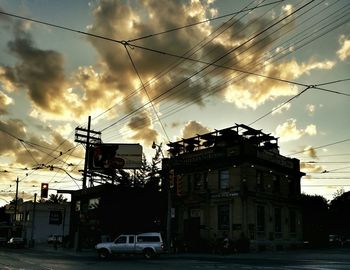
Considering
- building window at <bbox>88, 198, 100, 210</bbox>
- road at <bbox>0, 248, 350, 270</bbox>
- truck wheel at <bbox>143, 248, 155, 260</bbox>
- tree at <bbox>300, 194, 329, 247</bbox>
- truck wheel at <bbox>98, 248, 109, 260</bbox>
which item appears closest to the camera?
road at <bbox>0, 248, 350, 270</bbox>

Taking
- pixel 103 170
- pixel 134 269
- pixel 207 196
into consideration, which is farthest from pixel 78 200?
pixel 134 269

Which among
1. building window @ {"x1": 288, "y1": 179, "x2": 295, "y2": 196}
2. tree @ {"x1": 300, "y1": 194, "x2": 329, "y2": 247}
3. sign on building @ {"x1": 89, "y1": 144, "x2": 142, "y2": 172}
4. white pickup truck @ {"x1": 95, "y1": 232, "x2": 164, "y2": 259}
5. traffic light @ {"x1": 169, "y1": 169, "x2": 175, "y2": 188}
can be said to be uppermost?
sign on building @ {"x1": 89, "y1": 144, "x2": 142, "y2": 172}

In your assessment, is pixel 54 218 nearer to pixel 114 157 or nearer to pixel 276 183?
pixel 114 157

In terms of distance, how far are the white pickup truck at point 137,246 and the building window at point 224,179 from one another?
14.3m

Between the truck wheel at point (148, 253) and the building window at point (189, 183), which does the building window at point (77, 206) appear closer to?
the building window at point (189, 183)

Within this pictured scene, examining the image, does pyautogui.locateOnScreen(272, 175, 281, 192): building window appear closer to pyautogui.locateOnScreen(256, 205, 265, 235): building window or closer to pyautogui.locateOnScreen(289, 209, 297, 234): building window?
pyautogui.locateOnScreen(289, 209, 297, 234): building window

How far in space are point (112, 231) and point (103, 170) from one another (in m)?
8.60

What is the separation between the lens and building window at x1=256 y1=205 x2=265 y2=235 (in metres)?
45.8

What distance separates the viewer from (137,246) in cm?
3441

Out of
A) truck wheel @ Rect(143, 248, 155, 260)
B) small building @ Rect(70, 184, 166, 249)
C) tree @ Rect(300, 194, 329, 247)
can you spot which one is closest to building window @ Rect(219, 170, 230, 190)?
small building @ Rect(70, 184, 166, 249)

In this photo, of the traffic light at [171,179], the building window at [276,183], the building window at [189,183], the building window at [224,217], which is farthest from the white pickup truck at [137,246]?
the building window at [276,183]

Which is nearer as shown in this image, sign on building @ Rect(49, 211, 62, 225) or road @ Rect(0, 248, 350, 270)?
road @ Rect(0, 248, 350, 270)

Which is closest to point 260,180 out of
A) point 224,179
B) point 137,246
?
point 224,179

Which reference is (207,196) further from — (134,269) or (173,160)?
(134,269)
